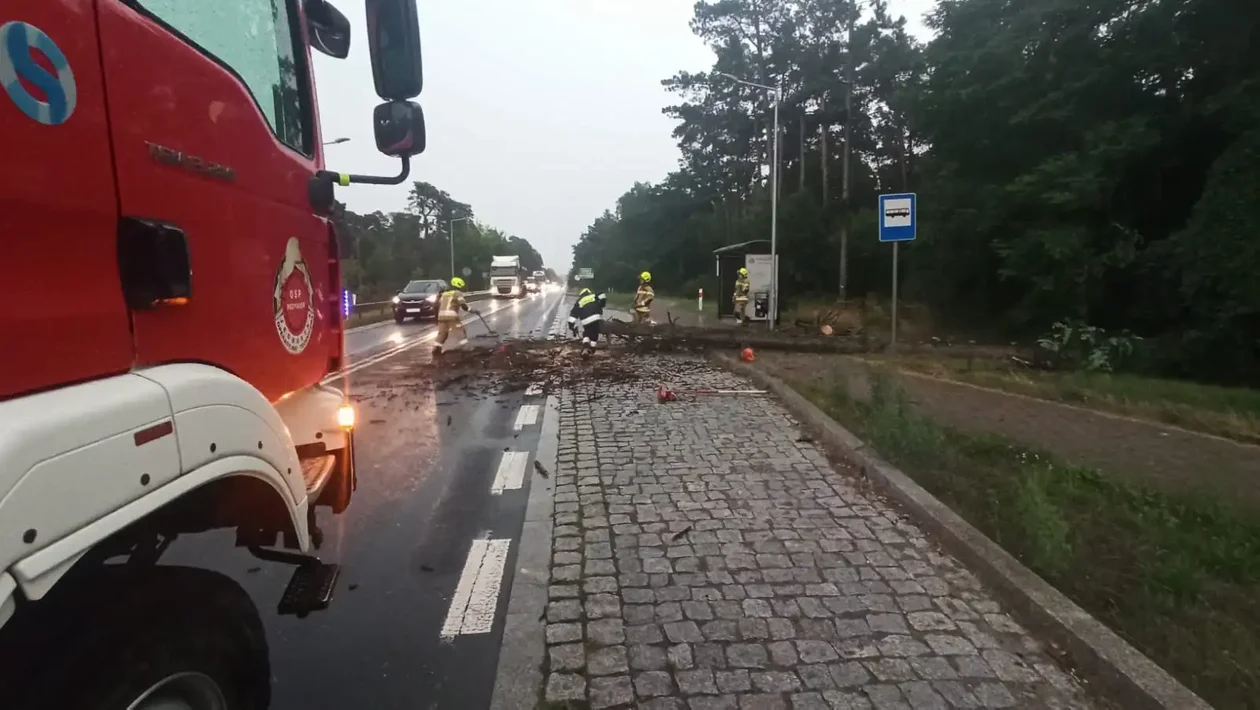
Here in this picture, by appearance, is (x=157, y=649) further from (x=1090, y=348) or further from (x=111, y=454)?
(x=1090, y=348)

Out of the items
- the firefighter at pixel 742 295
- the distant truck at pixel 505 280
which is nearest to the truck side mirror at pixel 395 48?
the firefighter at pixel 742 295

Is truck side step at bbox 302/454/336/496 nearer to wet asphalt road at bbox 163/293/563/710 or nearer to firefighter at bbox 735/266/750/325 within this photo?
wet asphalt road at bbox 163/293/563/710

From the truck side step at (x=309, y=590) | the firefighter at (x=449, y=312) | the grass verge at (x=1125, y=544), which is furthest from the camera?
the firefighter at (x=449, y=312)

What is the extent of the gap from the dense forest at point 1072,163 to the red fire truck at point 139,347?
16544 mm

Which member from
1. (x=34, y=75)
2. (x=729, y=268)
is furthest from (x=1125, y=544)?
(x=729, y=268)

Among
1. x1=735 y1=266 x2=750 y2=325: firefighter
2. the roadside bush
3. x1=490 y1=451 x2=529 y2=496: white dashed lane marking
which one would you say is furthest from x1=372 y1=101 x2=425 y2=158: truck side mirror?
x1=735 y1=266 x2=750 y2=325: firefighter

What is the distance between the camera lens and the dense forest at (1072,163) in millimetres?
15219

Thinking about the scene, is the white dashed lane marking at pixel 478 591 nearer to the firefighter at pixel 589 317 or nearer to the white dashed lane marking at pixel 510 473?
the white dashed lane marking at pixel 510 473

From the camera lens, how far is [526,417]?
9492mm

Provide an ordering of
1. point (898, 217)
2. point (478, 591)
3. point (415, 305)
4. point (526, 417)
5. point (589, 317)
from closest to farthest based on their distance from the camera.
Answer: point (478, 591) → point (526, 417) → point (898, 217) → point (589, 317) → point (415, 305)

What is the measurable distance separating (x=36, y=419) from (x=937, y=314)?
29.3 metres

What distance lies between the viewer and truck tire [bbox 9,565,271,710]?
1682 mm

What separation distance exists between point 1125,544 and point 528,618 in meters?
3.41

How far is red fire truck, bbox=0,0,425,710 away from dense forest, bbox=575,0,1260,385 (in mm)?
16544
